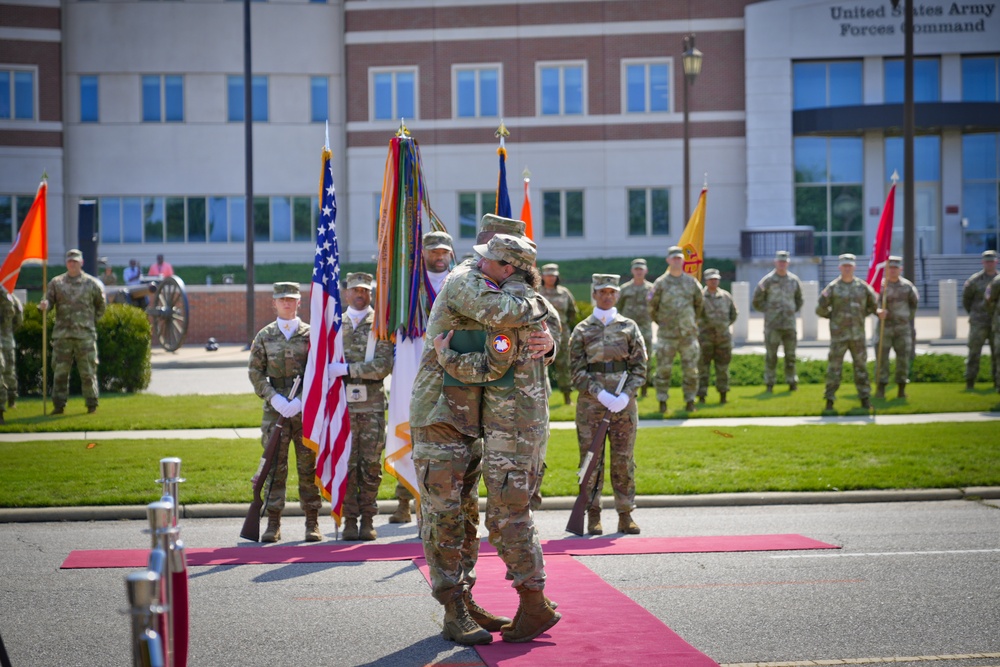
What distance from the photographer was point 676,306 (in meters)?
18.0

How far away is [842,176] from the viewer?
44.1 meters

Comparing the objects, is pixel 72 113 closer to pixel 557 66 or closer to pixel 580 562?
pixel 557 66

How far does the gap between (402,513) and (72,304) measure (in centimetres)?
873

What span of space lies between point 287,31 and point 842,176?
20.7 m

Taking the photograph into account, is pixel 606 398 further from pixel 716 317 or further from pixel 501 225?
pixel 716 317

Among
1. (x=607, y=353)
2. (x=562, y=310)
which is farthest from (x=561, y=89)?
(x=607, y=353)

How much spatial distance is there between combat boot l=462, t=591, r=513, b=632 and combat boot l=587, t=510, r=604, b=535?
3.49 metres

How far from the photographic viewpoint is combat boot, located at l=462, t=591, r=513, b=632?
23.5 ft

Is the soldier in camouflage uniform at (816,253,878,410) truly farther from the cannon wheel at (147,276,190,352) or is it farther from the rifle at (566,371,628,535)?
the cannon wheel at (147,276,190,352)

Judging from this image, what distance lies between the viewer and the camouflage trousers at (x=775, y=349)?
2050 cm

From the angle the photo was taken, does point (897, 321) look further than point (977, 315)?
No

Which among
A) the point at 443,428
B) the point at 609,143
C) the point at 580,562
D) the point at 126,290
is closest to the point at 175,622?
the point at 443,428

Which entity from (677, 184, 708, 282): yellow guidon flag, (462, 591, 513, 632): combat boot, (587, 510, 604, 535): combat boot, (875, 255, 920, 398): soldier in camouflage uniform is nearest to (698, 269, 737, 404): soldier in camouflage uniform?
(677, 184, 708, 282): yellow guidon flag

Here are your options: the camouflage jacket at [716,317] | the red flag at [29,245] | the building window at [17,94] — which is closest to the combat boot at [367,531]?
the red flag at [29,245]
